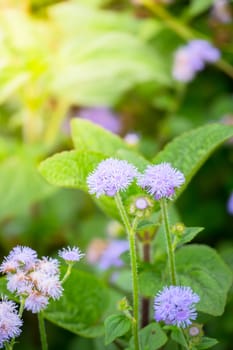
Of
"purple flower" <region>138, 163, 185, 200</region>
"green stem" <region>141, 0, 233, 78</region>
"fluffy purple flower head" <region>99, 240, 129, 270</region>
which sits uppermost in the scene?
"green stem" <region>141, 0, 233, 78</region>

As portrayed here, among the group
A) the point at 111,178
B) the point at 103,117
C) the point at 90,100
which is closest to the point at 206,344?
the point at 111,178

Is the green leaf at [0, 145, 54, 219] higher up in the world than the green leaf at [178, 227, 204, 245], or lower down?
higher up

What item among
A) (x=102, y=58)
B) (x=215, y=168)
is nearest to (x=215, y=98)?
(x=215, y=168)

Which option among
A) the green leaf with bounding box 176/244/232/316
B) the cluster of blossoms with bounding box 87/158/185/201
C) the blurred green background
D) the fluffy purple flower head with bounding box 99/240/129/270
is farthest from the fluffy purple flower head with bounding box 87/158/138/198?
the blurred green background

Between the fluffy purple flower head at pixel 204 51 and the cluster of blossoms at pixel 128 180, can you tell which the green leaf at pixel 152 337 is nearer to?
the cluster of blossoms at pixel 128 180

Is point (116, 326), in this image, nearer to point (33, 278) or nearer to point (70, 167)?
point (33, 278)

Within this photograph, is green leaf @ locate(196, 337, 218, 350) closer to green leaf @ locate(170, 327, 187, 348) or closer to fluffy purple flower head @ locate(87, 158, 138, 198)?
green leaf @ locate(170, 327, 187, 348)

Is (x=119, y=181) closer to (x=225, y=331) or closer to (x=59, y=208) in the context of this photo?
(x=225, y=331)
